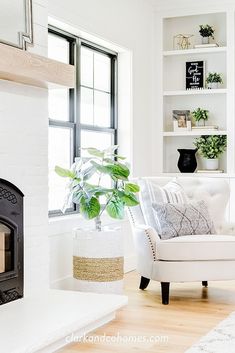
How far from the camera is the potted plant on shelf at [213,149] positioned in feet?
21.1

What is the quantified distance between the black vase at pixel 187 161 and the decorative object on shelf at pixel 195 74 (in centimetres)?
69

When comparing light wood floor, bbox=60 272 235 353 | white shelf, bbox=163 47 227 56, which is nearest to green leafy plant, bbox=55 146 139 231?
light wood floor, bbox=60 272 235 353

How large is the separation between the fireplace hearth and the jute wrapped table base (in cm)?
72

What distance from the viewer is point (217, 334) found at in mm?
3617

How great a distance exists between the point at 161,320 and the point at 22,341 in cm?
130

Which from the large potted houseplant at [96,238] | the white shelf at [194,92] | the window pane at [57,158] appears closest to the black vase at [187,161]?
the white shelf at [194,92]

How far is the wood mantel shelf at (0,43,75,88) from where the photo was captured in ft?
11.0

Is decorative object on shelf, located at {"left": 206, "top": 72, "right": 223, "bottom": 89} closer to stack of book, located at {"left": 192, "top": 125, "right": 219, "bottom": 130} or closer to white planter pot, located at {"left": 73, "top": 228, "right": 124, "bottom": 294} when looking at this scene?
stack of book, located at {"left": 192, "top": 125, "right": 219, "bottom": 130}

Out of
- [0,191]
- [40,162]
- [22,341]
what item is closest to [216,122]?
[40,162]

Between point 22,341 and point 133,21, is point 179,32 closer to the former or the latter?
point 133,21

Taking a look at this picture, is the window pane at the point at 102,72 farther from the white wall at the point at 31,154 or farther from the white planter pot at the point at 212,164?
the white wall at the point at 31,154

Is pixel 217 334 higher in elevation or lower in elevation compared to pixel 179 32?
lower

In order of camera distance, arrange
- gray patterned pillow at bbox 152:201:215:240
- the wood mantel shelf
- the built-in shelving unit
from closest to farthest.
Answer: the wood mantel shelf < gray patterned pillow at bbox 152:201:215:240 < the built-in shelving unit

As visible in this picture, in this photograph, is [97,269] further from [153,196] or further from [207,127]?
[207,127]
